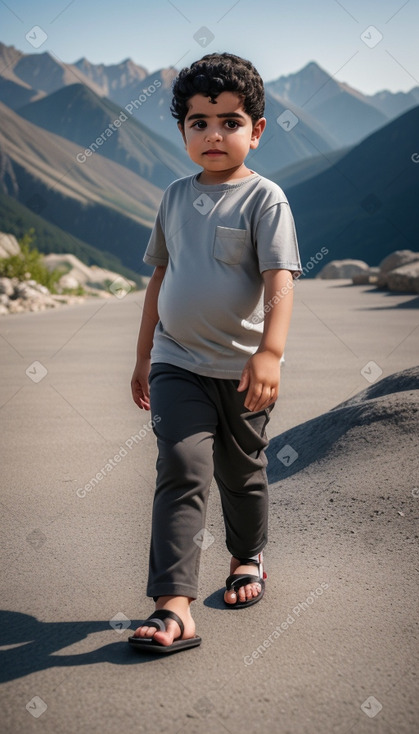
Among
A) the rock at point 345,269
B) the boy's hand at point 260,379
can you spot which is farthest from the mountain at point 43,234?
the boy's hand at point 260,379

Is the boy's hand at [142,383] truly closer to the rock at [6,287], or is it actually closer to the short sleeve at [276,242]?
the short sleeve at [276,242]

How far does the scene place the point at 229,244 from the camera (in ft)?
7.67

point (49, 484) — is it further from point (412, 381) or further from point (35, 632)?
point (412, 381)

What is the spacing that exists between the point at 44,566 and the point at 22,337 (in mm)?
8287

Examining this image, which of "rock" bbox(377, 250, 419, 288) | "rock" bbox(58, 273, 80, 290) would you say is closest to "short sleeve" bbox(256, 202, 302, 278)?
"rock" bbox(377, 250, 419, 288)

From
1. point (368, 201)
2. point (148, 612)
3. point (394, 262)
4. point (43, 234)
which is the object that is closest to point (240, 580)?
point (148, 612)

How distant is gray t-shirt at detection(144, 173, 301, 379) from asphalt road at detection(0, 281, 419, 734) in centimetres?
79

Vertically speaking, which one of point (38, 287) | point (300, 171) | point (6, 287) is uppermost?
point (6, 287)

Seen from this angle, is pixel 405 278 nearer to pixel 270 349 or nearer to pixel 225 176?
pixel 225 176

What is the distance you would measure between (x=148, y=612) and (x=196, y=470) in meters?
0.51

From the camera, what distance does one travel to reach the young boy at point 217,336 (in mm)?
2201

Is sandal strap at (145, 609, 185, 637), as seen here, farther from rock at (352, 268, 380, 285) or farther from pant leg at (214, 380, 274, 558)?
rock at (352, 268, 380, 285)

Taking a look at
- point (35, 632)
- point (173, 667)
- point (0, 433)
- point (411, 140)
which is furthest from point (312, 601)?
point (411, 140)

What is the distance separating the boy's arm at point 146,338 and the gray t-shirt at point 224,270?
225 mm
